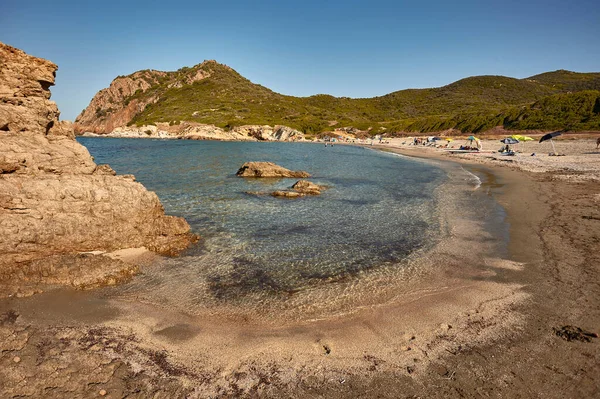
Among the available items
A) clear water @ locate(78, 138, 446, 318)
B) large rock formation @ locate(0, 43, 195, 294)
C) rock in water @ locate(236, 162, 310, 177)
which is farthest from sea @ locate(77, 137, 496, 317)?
rock in water @ locate(236, 162, 310, 177)

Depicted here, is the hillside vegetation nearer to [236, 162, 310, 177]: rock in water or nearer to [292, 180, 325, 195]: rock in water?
[236, 162, 310, 177]: rock in water

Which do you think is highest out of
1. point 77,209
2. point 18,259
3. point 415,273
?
point 77,209

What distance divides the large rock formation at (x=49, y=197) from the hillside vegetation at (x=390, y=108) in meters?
96.8

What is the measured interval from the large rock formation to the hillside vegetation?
96821mm

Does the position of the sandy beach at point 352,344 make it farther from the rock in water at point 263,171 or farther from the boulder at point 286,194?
the rock in water at point 263,171

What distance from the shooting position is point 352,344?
695 centimetres

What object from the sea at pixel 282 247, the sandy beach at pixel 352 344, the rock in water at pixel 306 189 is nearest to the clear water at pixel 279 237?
the sea at pixel 282 247

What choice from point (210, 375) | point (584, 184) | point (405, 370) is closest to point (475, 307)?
point (405, 370)

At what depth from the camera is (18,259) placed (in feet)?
30.7

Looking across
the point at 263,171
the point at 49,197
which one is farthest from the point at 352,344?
the point at 263,171

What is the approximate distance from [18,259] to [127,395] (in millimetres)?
6999

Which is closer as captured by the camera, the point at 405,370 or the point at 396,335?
the point at 405,370

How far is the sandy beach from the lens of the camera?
5562mm

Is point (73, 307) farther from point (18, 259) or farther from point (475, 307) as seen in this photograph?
point (475, 307)
